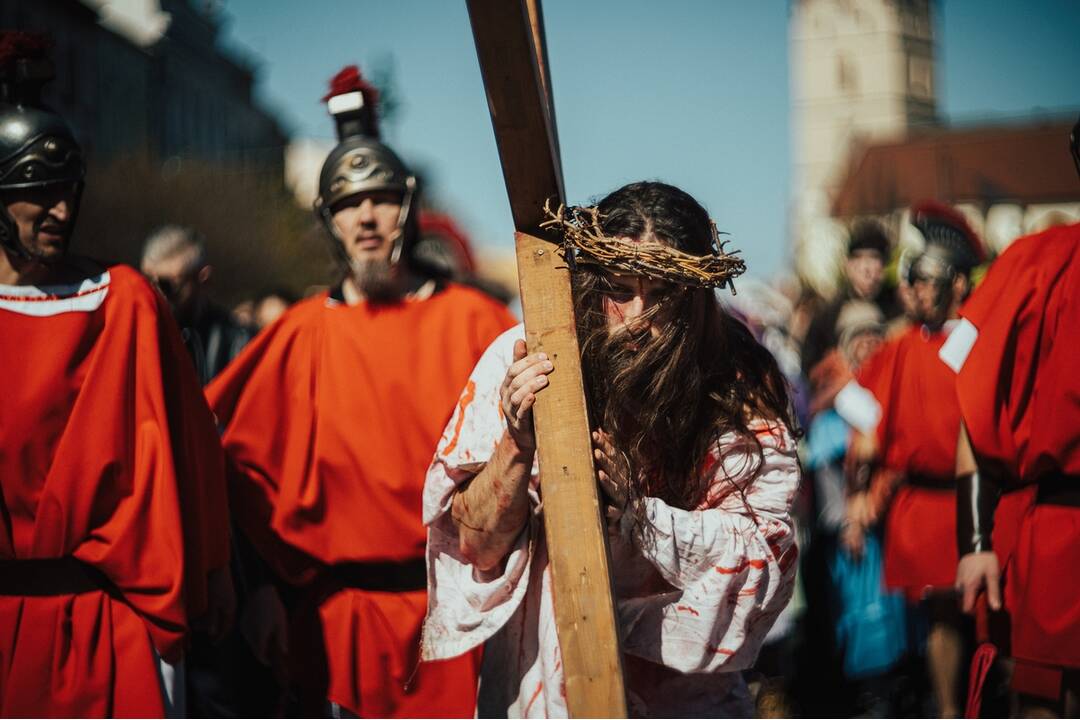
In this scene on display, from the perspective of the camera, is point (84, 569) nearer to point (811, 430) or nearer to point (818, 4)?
point (811, 430)

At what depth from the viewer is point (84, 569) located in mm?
3645

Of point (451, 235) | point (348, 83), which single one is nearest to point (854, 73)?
point (451, 235)

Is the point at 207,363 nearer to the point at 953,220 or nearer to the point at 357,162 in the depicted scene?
the point at 357,162

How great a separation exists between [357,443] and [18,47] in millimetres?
1671

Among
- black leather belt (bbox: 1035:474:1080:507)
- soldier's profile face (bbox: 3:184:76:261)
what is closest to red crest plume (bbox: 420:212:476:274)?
soldier's profile face (bbox: 3:184:76:261)

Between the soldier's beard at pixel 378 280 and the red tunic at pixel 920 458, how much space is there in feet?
10.3

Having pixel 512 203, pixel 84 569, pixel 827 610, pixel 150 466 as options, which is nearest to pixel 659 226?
pixel 512 203

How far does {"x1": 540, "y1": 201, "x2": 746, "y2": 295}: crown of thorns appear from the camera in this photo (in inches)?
96.0

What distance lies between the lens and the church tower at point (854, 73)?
92312mm

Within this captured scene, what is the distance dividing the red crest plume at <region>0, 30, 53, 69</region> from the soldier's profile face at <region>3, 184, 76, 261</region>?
478 millimetres

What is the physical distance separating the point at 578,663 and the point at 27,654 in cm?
199

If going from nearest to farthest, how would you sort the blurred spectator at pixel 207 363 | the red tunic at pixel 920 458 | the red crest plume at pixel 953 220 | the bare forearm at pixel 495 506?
the bare forearm at pixel 495 506
the blurred spectator at pixel 207 363
the red tunic at pixel 920 458
the red crest plume at pixel 953 220

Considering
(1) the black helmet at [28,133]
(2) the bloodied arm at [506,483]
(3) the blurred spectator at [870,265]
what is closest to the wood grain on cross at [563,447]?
(2) the bloodied arm at [506,483]

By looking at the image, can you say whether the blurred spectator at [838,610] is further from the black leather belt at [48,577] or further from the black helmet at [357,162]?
the black leather belt at [48,577]
